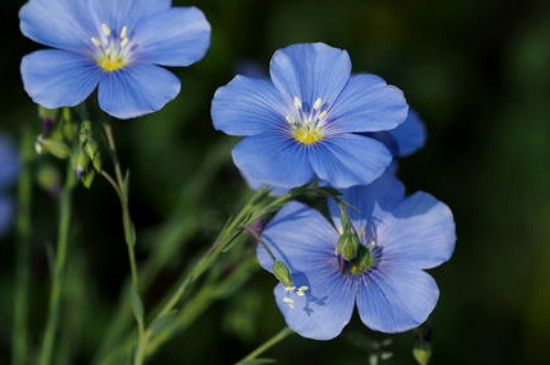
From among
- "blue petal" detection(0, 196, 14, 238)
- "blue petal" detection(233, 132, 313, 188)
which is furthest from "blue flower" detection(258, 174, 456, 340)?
"blue petal" detection(0, 196, 14, 238)

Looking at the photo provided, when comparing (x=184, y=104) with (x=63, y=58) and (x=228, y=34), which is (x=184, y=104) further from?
(x=63, y=58)

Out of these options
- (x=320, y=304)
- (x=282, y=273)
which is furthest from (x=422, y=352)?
(x=282, y=273)

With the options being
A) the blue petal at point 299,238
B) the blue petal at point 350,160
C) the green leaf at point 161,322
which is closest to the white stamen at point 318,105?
the blue petal at point 350,160

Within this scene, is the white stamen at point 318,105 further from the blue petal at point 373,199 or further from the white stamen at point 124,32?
the white stamen at point 124,32

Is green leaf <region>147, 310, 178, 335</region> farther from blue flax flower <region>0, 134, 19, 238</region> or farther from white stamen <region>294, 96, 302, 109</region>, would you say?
blue flax flower <region>0, 134, 19, 238</region>

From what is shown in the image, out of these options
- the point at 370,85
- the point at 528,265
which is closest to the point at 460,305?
the point at 528,265

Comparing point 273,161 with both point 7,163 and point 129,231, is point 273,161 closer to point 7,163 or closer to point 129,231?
point 129,231

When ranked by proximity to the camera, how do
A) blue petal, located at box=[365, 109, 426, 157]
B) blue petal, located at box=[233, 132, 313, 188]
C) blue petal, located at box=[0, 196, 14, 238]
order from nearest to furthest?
blue petal, located at box=[233, 132, 313, 188] → blue petal, located at box=[365, 109, 426, 157] → blue petal, located at box=[0, 196, 14, 238]
